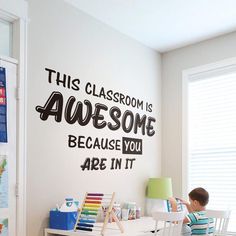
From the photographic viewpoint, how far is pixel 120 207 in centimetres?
351

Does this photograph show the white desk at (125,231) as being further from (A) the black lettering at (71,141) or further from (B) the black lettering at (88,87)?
(B) the black lettering at (88,87)

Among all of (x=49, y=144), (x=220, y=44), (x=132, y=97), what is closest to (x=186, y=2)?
(x=220, y=44)

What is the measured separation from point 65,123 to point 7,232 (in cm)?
102

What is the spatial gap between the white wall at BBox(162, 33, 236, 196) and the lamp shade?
0.34 m

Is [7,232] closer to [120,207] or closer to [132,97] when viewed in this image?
[120,207]

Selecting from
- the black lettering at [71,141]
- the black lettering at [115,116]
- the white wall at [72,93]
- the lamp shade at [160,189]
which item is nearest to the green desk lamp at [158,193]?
the lamp shade at [160,189]

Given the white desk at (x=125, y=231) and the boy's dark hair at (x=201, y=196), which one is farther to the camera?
the boy's dark hair at (x=201, y=196)

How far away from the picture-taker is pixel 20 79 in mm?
2744

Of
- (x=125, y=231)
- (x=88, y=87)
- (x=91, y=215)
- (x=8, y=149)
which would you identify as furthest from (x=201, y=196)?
(x=8, y=149)

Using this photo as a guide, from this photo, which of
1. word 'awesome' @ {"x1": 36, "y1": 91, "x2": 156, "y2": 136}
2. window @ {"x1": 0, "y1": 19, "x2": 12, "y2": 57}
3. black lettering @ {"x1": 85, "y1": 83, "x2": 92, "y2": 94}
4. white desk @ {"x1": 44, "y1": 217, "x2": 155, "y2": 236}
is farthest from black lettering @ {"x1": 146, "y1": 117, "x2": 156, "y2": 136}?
window @ {"x1": 0, "y1": 19, "x2": 12, "y2": 57}

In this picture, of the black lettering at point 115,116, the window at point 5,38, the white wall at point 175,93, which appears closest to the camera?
the window at point 5,38

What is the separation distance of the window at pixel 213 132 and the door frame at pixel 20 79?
6.97 ft

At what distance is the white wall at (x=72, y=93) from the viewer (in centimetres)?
284

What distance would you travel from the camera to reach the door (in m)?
2.55
